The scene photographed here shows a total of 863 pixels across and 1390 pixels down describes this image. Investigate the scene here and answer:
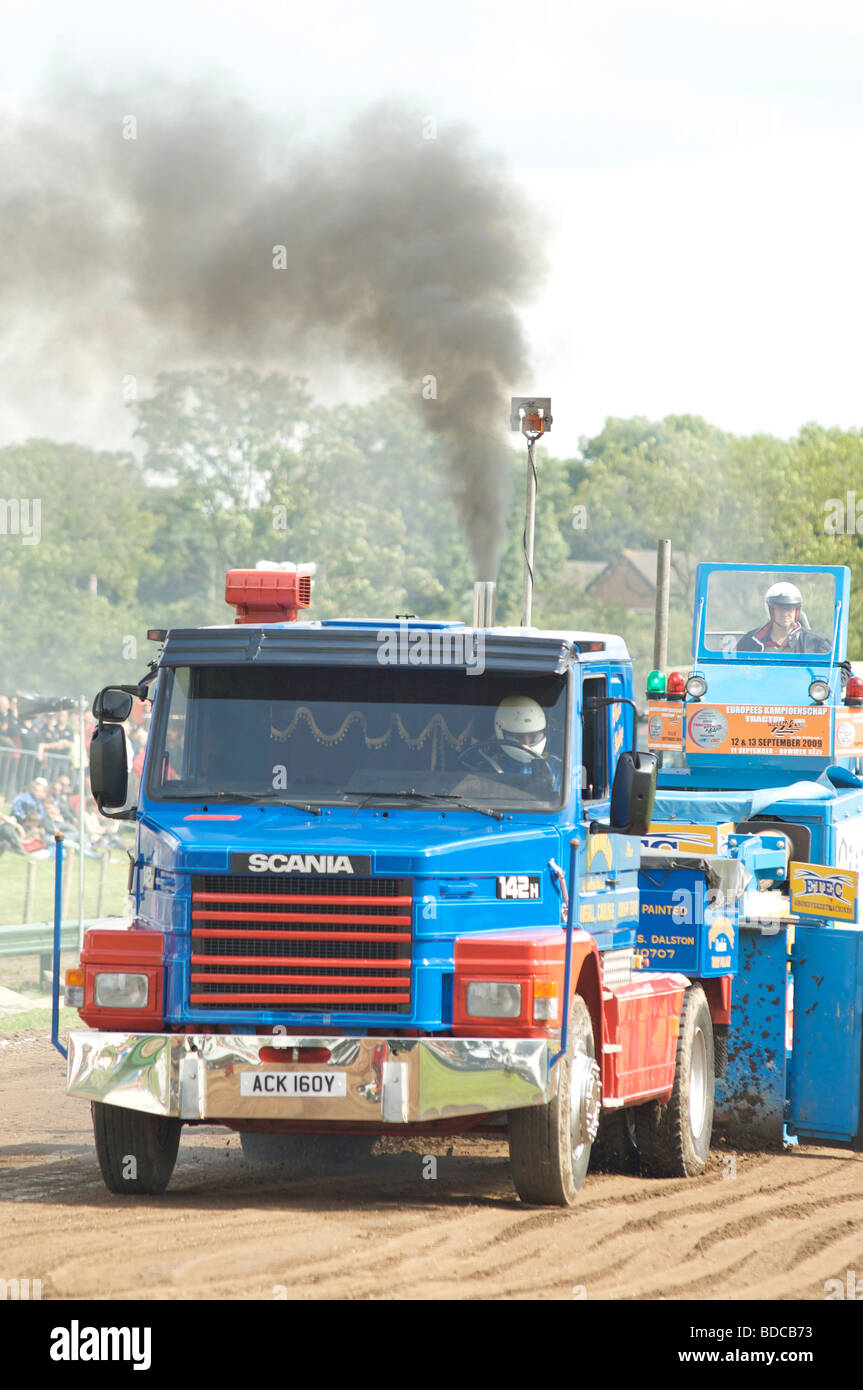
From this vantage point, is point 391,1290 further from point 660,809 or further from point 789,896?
point 660,809

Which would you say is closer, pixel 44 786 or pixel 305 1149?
pixel 305 1149

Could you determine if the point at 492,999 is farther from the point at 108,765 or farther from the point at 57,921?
the point at 57,921

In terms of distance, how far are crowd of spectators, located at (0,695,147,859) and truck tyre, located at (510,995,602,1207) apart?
980cm

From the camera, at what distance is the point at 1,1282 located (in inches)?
271

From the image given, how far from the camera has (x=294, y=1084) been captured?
8.11 metres

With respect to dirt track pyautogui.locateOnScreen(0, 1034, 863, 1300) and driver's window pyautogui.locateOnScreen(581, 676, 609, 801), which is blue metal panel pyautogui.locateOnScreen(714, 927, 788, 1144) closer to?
dirt track pyautogui.locateOnScreen(0, 1034, 863, 1300)

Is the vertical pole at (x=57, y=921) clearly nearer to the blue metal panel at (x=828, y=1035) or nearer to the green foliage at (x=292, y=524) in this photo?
the blue metal panel at (x=828, y=1035)

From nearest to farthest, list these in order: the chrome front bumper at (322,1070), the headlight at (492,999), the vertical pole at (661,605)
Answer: the chrome front bumper at (322,1070) < the headlight at (492,999) < the vertical pole at (661,605)

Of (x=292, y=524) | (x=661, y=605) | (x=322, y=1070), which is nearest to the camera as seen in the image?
(x=322, y=1070)

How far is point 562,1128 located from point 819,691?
25.3 feet

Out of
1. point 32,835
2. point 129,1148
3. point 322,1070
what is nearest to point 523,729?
point 322,1070

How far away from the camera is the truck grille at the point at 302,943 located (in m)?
8.20

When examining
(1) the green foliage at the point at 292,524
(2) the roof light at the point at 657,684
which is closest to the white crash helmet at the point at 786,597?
(2) the roof light at the point at 657,684

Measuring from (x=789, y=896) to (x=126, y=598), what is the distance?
134 ft
